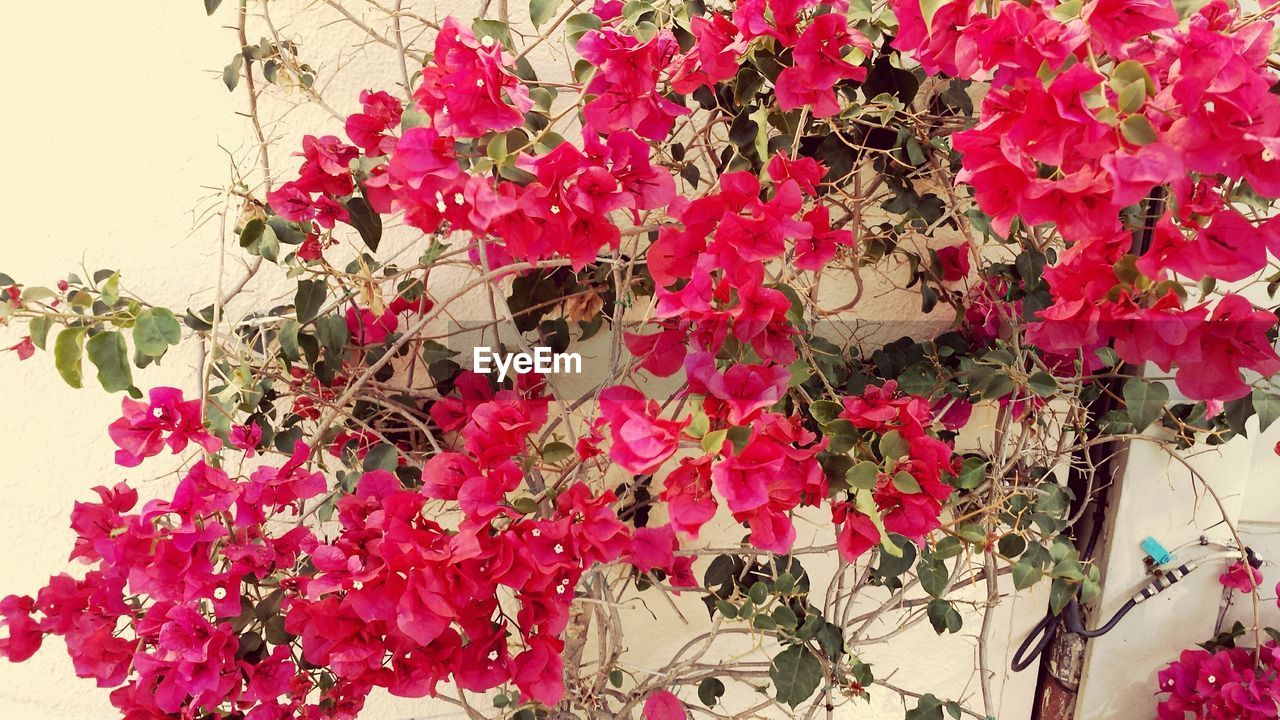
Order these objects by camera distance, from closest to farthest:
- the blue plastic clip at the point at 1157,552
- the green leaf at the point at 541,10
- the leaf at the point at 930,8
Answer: the leaf at the point at 930,8 < the green leaf at the point at 541,10 < the blue plastic clip at the point at 1157,552

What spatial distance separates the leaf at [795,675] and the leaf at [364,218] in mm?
634

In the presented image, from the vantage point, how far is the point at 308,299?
89 cm

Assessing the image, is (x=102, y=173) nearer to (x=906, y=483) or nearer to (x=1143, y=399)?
(x=906, y=483)

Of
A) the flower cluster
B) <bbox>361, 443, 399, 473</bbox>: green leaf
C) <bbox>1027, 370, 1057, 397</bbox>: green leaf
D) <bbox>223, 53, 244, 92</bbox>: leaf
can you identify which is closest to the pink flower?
<bbox>361, 443, 399, 473</bbox>: green leaf

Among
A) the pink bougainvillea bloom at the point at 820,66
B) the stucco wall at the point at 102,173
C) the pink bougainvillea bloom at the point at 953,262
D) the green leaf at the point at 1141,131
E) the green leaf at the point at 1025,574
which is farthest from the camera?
the pink bougainvillea bloom at the point at 953,262

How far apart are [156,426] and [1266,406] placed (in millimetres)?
1089

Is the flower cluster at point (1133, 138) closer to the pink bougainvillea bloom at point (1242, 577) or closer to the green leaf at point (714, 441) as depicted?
the green leaf at point (714, 441)

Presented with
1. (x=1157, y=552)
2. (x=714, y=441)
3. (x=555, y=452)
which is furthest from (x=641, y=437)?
(x=1157, y=552)

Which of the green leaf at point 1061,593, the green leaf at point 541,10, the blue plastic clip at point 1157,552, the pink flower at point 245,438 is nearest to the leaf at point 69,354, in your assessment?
the pink flower at point 245,438

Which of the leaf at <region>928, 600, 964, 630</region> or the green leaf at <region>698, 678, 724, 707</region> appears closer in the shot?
the leaf at <region>928, 600, 964, 630</region>

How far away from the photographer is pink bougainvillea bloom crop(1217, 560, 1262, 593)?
125 cm

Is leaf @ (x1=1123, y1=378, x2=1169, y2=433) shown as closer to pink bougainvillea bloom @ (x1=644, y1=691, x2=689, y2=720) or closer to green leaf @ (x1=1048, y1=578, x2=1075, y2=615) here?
green leaf @ (x1=1048, y1=578, x2=1075, y2=615)

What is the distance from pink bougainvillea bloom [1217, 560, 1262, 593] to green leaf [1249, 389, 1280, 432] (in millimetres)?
479

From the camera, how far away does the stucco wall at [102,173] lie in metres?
1.04
